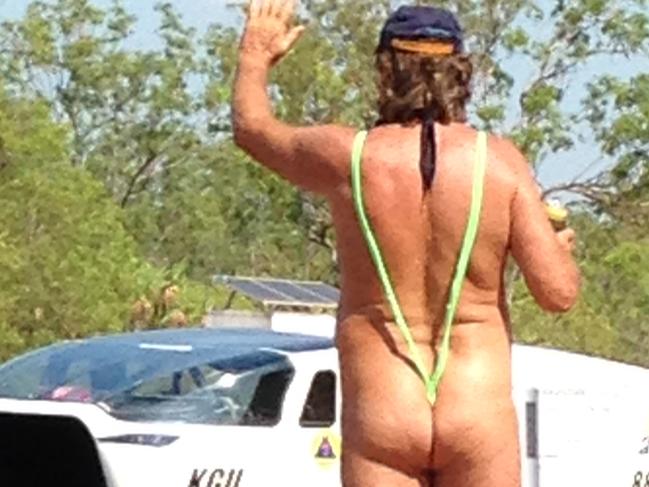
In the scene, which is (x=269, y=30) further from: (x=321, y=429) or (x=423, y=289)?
(x=321, y=429)

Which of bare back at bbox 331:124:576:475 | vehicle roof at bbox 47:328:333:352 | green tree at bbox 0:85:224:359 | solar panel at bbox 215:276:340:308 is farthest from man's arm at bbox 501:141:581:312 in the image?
green tree at bbox 0:85:224:359

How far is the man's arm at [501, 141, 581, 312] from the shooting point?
4543mm

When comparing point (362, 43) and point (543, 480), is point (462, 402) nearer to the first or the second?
point (543, 480)

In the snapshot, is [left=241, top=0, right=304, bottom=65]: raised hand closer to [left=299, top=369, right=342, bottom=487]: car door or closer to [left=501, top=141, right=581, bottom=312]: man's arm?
[left=501, top=141, right=581, bottom=312]: man's arm

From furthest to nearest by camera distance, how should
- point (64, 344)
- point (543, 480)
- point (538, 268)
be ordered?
point (543, 480)
point (64, 344)
point (538, 268)

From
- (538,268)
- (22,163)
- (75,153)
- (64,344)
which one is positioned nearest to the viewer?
(538,268)

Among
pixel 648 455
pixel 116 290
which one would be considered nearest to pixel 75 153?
pixel 116 290

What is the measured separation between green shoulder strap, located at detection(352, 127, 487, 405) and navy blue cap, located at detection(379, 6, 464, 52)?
273 mm

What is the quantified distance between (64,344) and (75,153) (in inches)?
1317

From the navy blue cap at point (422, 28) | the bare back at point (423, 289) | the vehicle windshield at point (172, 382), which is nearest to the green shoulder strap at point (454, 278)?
→ the bare back at point (423, 289)

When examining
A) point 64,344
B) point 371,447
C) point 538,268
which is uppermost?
point 538,268

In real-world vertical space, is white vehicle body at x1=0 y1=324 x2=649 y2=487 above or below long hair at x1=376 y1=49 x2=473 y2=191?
below

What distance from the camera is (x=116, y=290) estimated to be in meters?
34.7

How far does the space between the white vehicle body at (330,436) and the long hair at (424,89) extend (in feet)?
12.9
